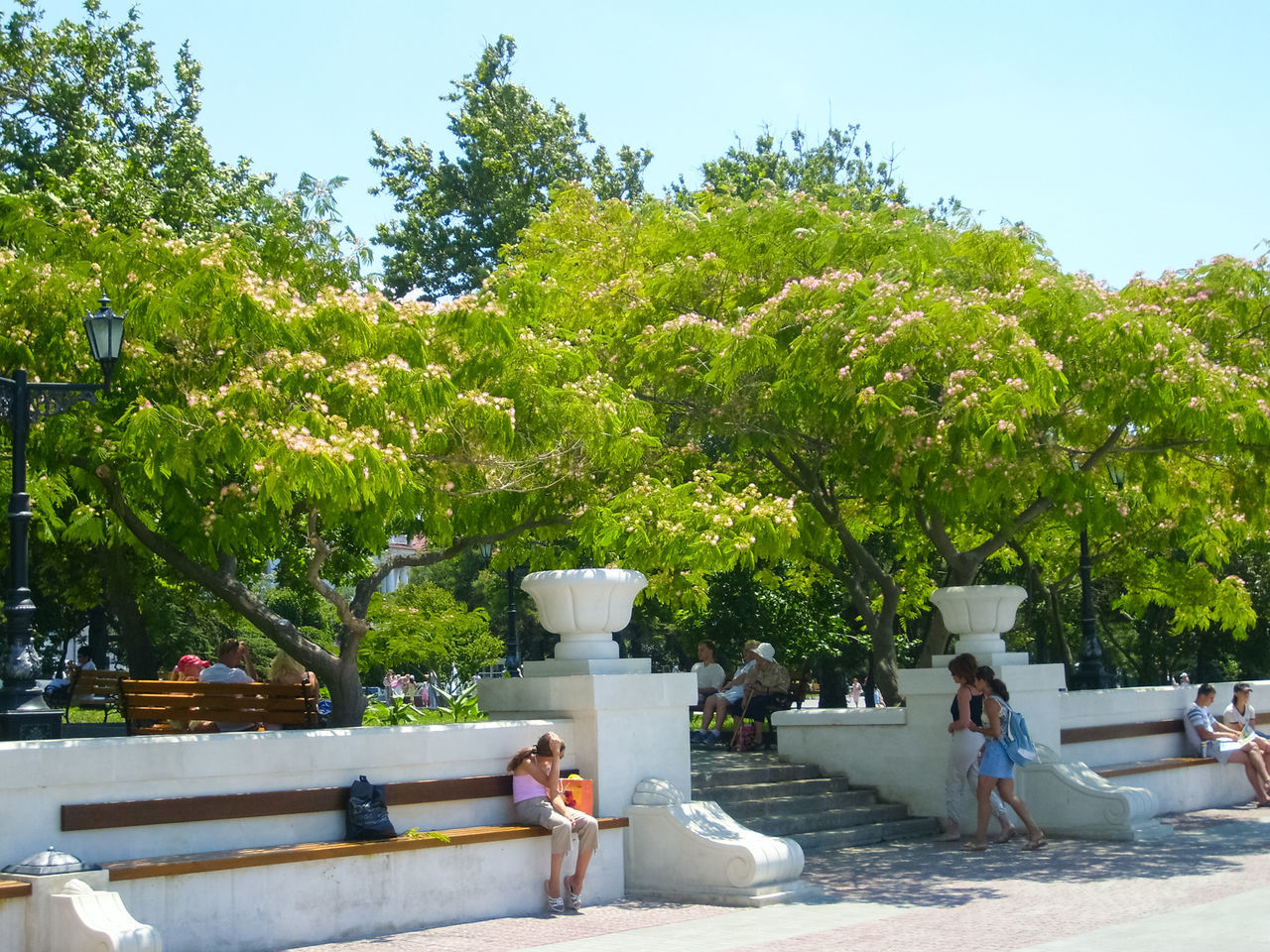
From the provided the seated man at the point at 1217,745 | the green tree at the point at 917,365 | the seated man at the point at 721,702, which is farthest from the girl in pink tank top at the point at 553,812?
the seated man at the point at 1217,745

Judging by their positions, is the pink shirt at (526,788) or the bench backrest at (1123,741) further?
the bench backrest at (1123,741)

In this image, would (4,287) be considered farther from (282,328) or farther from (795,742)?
(795,742)

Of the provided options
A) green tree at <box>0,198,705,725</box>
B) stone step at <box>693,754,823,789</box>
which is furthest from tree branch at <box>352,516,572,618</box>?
stone step at <box>693,754,823,789</box>

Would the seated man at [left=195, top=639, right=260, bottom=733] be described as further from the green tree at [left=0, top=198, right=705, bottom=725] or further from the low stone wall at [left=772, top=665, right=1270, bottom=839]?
the low stone wall at [left=772, top=665, right=1270, bottom=839]

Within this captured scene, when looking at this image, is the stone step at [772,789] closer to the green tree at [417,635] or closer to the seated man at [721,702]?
the seated man at [721,702]

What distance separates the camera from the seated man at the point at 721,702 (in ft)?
55.7

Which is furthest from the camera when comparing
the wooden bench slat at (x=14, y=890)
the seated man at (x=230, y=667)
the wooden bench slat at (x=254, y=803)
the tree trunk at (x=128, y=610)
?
the tree trunk at (x=128, y=610)

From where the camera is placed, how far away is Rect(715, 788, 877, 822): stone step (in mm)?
12938

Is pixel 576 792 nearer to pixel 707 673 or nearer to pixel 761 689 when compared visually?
pixel 761 689

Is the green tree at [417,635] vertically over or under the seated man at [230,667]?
over

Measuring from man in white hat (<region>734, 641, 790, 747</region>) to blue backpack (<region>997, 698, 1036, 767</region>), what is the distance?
437 cm

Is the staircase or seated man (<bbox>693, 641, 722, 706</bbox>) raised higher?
seated man (<bbox>693, 641, 722, 706</bbox>)

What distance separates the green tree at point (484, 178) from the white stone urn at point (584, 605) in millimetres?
23047

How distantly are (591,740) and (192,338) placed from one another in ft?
14.8
